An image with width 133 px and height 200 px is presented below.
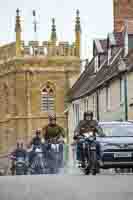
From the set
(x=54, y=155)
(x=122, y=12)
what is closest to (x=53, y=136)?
(x=54, y=155)

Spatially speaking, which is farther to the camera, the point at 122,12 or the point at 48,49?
the point at 48,49

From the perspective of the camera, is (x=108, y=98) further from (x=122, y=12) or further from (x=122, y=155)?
(x=122, y=155)

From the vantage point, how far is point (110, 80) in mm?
51156

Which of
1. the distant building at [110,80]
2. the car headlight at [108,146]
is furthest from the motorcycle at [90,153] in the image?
the distant building at [110,80]

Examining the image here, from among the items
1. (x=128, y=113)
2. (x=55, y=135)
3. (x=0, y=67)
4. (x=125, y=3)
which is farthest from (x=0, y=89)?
(x=55, y=135)

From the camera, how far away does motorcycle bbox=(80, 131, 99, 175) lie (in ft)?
90.8

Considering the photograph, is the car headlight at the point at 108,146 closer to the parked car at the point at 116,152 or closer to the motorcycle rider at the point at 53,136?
the parked car at the point at 116,152

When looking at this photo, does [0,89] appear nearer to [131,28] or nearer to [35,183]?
[131,28]

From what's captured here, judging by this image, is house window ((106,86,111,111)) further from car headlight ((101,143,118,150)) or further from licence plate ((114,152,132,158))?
licence plate ((114,152,132,158))

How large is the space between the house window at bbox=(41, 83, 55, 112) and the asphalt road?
75572mm

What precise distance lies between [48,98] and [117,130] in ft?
226

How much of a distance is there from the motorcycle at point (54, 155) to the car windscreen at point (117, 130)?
344 cm

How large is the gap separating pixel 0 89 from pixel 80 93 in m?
36.6

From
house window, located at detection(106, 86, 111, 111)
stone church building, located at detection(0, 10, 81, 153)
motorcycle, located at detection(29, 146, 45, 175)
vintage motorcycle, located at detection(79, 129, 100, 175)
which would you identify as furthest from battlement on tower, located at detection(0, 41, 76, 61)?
vintage motorcycle, located at detection(79, 129, 100, 175)
